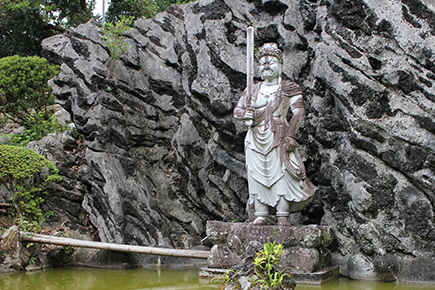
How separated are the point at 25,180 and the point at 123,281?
3.29 metres

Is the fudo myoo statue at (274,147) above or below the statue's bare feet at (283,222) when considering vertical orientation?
above

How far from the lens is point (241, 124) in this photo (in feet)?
24.6

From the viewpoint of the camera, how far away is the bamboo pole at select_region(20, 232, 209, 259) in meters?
6.33

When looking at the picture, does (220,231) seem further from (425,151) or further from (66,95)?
(66,95)

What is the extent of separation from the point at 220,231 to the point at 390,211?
2.59 metres

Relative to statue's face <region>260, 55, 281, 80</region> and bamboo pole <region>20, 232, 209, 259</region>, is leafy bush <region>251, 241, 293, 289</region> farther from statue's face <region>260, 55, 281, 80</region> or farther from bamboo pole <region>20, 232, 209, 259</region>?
statue's face <region>260, 55, 281, 80</region>

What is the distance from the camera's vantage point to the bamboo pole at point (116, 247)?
249 inches

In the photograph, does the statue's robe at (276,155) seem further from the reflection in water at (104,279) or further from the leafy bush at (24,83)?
the leafy bush at (24,83)

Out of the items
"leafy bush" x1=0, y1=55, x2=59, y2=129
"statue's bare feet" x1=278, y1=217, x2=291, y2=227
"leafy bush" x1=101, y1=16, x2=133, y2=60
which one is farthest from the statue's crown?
"leafy bush" x1=0, y1=55, x2=59, y2=129

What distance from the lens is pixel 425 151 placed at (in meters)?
5.62

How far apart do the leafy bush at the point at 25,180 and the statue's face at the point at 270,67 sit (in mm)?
4513

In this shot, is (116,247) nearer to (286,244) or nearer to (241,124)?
(286,244)

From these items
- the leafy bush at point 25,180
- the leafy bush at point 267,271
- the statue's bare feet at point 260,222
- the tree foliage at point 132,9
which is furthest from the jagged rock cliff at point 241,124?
the tree foliage at point 132,9

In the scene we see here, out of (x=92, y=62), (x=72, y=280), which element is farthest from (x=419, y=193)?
(x=92, y=62)
